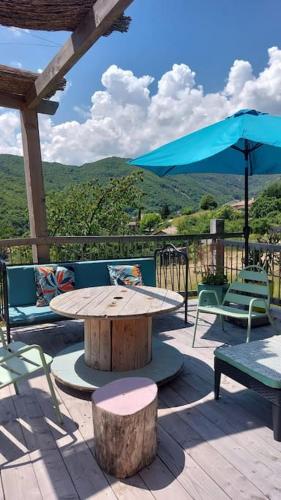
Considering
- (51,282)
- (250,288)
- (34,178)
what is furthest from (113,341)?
(34,178)

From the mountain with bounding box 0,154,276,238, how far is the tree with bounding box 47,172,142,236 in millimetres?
1876

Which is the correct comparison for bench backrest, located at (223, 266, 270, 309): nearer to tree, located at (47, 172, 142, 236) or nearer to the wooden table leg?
the wooden table leg

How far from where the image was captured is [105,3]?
106 inches

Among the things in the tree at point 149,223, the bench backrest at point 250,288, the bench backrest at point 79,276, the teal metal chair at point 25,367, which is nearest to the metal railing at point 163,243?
the bench backrest at point 79,276

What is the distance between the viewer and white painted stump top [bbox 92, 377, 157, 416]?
177 centimetres

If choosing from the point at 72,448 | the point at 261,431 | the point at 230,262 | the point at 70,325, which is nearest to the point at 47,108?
the point at 70,325

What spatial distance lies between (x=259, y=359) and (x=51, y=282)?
2.46 m

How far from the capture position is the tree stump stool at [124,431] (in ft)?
5.67

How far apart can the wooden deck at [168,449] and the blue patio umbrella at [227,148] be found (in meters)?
1.92

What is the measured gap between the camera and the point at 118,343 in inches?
110

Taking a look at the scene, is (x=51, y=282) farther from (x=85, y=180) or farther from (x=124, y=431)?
(x=85, y=180)

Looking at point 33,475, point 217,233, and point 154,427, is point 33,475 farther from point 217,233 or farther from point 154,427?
point 217,233

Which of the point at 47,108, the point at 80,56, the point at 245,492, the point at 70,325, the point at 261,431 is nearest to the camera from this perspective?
the point at 245,492

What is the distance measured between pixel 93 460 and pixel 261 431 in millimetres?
1044
